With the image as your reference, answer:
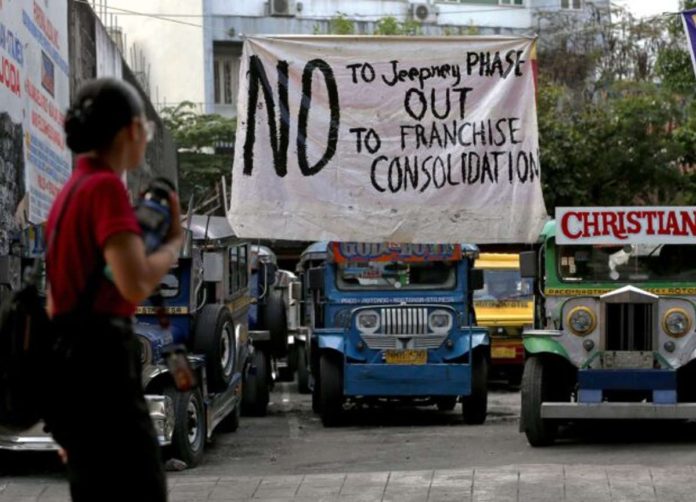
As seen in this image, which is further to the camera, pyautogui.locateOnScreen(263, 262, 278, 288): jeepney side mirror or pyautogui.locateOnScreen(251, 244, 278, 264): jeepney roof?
pyautogui.locateOnScreen(251, 244, 278, 264): jeepney roof

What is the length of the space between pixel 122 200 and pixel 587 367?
8771 millimetres

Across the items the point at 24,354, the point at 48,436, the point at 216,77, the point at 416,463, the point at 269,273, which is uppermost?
the point at 216,77

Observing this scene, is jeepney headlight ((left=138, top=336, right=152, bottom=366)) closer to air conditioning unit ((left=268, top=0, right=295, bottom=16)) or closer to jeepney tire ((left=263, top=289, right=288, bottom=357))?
jeepney tire ((left=263, top=289, right=288, bottom=357))

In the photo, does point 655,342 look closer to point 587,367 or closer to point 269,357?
point 587,367

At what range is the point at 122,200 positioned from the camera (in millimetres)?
4055

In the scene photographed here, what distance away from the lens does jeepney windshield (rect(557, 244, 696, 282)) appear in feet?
41.9

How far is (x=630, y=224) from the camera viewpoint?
496 inches

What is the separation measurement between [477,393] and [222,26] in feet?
91.7

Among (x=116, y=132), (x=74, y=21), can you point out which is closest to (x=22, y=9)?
(x=74, y=21)

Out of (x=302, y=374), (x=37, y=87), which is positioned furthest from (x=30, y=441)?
(x=302, y=374)

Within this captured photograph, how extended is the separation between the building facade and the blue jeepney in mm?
25257

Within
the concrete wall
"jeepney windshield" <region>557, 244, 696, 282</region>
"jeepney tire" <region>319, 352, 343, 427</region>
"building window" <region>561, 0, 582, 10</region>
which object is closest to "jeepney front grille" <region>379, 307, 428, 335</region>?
"jeepney tire" <region>319, 352, 343, 427</region>

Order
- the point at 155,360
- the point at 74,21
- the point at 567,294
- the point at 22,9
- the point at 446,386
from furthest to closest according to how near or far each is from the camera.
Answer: the point at 74,21, the point at 446,386, the point at 22,9, the point at 567,294, the point at 155,360

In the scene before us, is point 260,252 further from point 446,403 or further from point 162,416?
point 162,416
